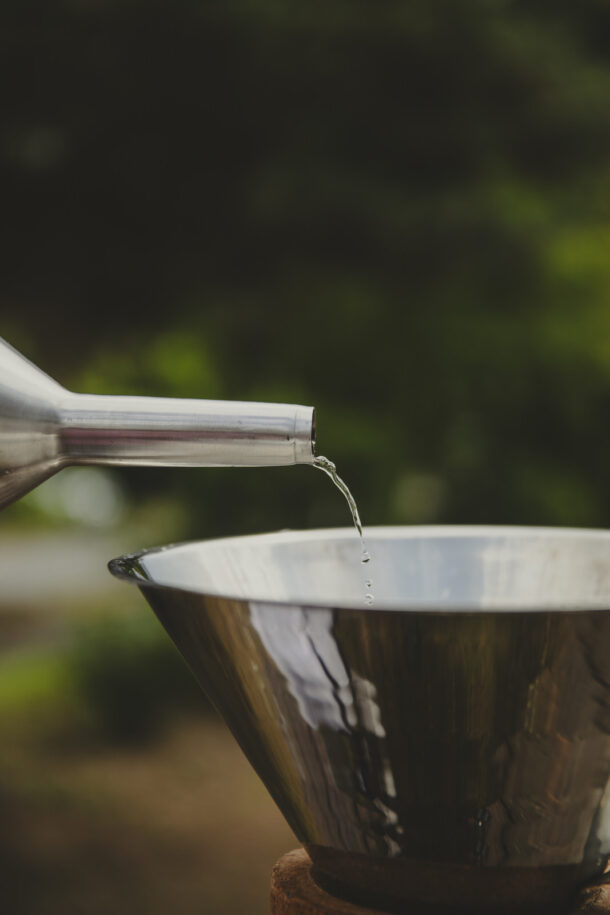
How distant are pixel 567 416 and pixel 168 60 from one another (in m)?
0.72

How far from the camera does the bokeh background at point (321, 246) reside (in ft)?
4.32

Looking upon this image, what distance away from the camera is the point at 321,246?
1.42 meters

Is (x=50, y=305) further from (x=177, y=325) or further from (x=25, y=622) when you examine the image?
(x=25, y=622)

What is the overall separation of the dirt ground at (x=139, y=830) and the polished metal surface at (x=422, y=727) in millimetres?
1260

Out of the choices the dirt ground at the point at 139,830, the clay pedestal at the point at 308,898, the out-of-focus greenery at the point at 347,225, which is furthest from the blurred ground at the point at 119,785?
the clay pedestal at the point at 308,898

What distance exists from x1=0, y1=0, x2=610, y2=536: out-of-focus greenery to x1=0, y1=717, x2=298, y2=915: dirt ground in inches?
24.2

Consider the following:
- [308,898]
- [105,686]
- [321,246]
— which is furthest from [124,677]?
[308,898]

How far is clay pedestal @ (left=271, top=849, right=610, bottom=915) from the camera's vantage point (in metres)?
0.36

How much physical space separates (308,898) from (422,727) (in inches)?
5.0

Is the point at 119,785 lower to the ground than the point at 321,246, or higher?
lower

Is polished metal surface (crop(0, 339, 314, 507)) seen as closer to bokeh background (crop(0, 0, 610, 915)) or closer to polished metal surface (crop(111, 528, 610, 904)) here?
polished metal surface (crop(111, 528, 610, 904))

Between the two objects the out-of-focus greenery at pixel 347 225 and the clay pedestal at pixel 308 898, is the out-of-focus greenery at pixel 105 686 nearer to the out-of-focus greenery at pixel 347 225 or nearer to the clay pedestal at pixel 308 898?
the out-of-focus greenery at pixel 347 225

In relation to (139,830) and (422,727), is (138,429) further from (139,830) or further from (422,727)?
(139,830)

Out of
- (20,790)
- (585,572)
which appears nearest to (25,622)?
(20,790)
